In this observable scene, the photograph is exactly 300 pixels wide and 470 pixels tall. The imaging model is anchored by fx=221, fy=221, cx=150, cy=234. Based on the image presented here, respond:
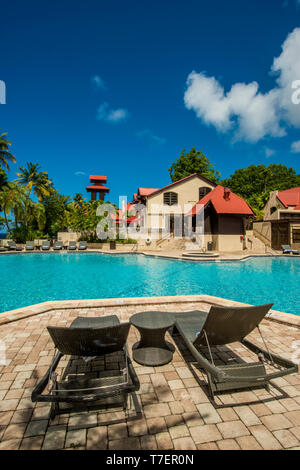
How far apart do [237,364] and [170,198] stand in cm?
2571

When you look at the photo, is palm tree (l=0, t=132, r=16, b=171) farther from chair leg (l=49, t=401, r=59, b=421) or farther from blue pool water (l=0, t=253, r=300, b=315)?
chair leg (l=49, t=401, r=59, b=421)

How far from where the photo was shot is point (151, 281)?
12273 mm

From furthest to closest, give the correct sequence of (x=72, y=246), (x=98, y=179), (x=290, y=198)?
1. (x=98, y=179)
2. (x=290, y=198)
3. (x=72, y=246)

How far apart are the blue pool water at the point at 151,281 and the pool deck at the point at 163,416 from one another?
19.1 ft

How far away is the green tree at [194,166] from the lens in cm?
3784

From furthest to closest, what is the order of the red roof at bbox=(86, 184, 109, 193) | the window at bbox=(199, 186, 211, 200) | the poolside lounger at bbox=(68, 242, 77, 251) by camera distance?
the red roof at bbox=(86, 184, 109, 193) → the window at bbox=(199, 186, 211, 200) → the poolside lounger at bbox=(68, 242, 77, 251)

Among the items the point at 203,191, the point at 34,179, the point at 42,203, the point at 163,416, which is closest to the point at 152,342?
the point at 163,416

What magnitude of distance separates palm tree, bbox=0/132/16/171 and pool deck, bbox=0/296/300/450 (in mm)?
31825

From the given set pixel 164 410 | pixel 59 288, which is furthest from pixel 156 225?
pixel 164 410

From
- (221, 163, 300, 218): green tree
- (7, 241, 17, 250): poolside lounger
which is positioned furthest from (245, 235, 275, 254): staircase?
(7, 241, 17, 250): poolside lounger

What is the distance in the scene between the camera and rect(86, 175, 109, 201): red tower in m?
54.5

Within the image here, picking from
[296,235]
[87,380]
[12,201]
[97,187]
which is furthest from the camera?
[97,187]

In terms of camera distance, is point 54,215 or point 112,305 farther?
point 54,215

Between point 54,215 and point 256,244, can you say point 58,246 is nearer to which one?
point 54,215
